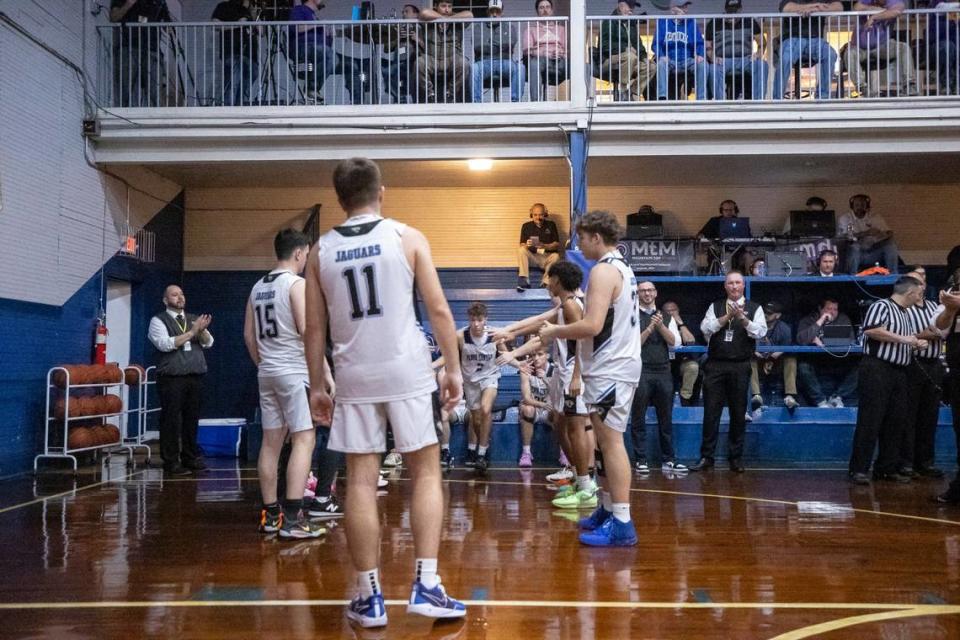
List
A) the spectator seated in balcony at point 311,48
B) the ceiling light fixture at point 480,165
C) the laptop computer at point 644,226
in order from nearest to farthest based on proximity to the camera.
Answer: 1. the spectator seated in balcony at point 311,48
2. the ceiling light fixture at point 480,165
3. the laptop computer at point 644,226

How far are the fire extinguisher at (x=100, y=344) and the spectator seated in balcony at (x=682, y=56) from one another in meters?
7.39

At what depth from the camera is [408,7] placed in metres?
10.7

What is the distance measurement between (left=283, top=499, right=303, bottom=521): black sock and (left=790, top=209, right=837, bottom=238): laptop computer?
880 centimetres

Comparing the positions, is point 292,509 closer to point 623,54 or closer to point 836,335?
point 623,54

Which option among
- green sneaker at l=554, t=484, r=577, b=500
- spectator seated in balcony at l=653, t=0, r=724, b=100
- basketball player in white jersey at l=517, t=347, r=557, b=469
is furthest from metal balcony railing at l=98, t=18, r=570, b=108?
green sneaker at l=554, t=484, r=577, b=500

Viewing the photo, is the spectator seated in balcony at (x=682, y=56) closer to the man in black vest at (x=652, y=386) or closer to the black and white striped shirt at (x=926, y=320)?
the man in black vest at (x=652, y=386)

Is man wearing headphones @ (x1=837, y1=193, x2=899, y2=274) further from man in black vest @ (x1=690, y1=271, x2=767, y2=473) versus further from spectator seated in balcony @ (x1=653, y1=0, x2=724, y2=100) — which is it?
man in black vest @ (x1=690, y1=271, x2=767, y2=473)

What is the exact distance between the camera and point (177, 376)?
8.22m

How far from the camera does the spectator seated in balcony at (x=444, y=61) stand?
33.0 ft

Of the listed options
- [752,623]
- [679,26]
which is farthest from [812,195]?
[752,623]

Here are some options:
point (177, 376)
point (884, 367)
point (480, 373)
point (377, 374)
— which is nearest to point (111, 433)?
point (177, 376)

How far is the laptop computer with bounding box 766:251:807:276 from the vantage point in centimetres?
1065

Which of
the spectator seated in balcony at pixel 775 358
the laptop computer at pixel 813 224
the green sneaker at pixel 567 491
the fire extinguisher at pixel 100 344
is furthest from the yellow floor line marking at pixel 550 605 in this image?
the laptop computer at pixel 813 224

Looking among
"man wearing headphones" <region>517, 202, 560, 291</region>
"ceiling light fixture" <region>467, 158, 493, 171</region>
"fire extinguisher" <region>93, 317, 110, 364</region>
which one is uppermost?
"ceiling light fixture" <region>467, 158, 493, 171</region>
